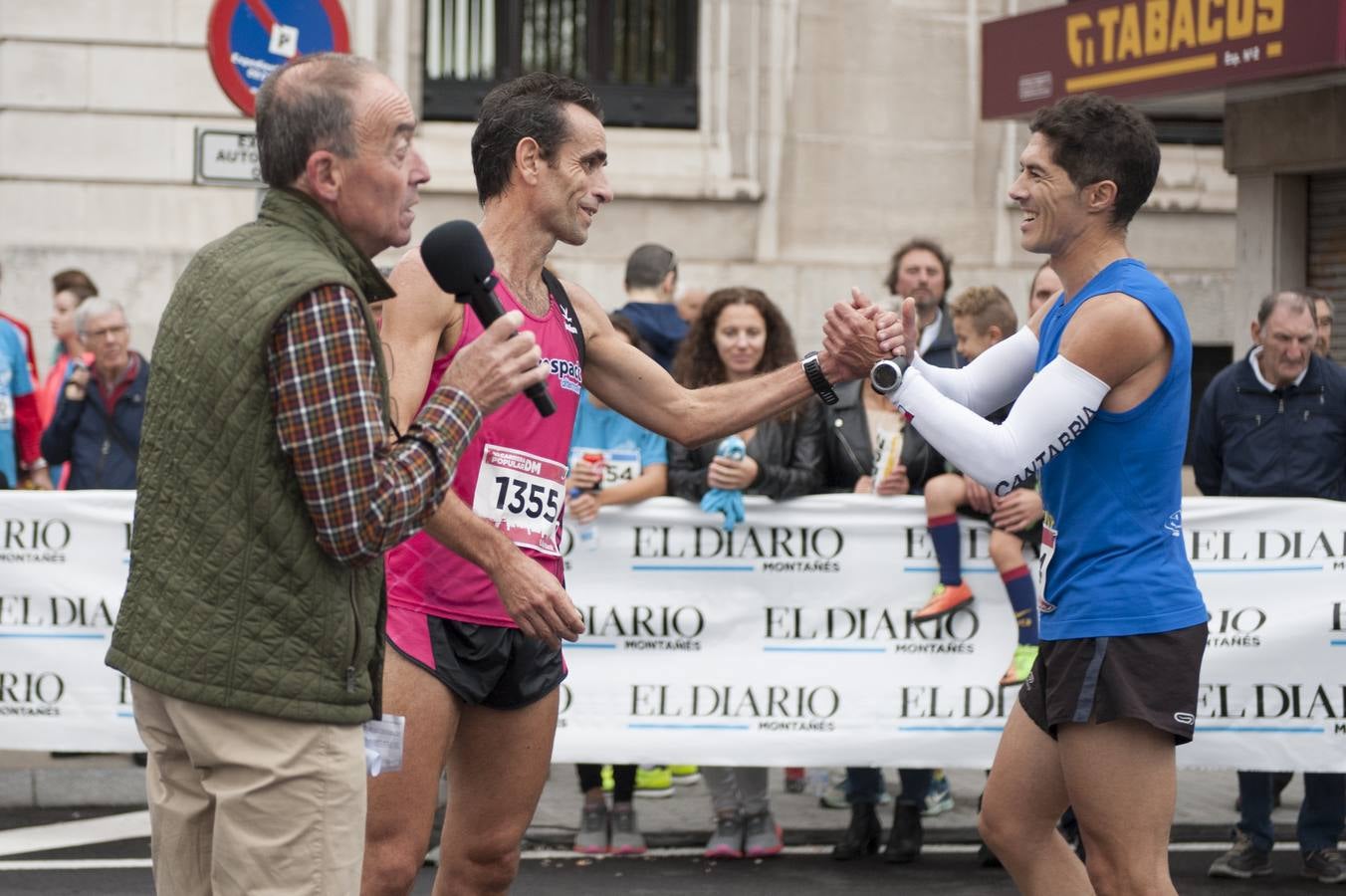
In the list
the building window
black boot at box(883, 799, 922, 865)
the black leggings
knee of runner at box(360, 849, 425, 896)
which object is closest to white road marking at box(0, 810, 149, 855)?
the black leggings

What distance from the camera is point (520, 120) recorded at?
14.7 feet

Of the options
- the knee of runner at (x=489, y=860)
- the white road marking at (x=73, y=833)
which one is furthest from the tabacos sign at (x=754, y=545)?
the knee of runner at (x=489, y=860)

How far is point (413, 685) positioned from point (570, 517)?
125 inches

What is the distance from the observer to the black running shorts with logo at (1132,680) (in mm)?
4230

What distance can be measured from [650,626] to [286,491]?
436cm

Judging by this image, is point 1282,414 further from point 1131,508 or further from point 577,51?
point 577,51

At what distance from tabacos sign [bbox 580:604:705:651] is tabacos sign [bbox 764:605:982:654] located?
28 cm

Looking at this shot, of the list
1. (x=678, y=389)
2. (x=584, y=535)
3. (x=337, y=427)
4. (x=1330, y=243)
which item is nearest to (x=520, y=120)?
(x=678, y=389)

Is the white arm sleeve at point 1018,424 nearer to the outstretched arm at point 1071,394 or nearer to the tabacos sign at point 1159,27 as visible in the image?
the outstretched arm at point 1071,394

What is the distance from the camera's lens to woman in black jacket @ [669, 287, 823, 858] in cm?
734

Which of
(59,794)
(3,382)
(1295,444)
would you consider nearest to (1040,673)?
(1295,444)

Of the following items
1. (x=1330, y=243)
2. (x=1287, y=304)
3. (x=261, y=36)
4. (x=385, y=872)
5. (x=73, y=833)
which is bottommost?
(x=73, y=833)

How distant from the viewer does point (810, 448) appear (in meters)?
7.54

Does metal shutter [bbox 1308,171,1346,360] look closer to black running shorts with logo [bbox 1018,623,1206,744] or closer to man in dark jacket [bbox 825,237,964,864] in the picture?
man in dark jacket [bbox 825,237,964,864]
